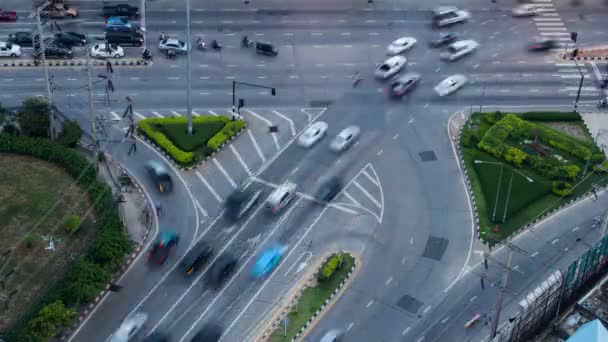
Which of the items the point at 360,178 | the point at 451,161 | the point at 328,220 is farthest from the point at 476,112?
the point at 328,220

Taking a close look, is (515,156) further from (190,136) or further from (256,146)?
(190,136)

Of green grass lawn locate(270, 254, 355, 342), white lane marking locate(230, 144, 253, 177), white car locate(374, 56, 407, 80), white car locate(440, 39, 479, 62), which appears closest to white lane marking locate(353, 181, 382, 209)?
green grass lawn locate(270, 254, 355, 342)

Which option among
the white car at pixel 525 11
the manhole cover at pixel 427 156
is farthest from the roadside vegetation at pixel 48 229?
the white car at pixel 525 11

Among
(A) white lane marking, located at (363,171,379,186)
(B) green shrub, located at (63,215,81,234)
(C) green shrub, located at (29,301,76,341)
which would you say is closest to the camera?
(C) green shrub, located at (29,301,76,341)

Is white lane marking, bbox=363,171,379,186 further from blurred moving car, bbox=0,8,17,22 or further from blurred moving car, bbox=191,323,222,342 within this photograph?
blurred moving car, bbox=0,8,17,22

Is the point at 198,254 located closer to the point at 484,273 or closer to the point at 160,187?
the point at 160,187

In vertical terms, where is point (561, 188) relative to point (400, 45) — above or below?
below

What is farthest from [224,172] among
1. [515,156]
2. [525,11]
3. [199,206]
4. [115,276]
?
[525,11]
